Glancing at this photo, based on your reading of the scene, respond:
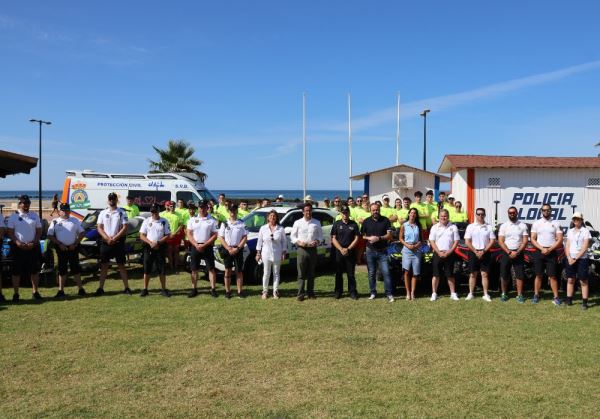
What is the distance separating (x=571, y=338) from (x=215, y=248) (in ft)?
21.5

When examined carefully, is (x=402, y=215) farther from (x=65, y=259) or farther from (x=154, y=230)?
(x=65, y=259)

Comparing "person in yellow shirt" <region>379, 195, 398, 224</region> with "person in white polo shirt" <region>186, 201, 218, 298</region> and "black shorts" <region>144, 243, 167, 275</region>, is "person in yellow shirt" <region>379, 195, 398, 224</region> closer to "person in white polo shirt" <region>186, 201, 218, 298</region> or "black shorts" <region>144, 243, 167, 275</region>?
"person in white polo shirt" <region>186, 201, 218, 298</region>

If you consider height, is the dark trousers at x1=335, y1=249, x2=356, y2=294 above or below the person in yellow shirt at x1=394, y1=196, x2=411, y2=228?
below

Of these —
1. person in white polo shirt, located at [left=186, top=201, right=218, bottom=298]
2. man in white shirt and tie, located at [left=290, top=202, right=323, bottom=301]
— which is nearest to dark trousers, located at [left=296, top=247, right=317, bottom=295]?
man in white shirt and tie, located at [left=290, top=202, right=323, bottom=301]

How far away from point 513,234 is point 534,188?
712cm

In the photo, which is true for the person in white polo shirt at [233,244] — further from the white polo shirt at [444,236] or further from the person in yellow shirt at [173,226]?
the white polo shirt at [444,236]

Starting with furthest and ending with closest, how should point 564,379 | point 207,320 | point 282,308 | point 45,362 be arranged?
point 282,308 → point 207,320 → point 45,362 → point 564,379

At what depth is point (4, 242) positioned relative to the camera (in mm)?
9531

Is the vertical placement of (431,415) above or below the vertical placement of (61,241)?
below

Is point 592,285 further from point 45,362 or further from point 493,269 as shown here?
point 45,362

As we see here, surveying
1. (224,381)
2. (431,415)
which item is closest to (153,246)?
(224,381)

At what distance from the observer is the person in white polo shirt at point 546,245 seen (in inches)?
333

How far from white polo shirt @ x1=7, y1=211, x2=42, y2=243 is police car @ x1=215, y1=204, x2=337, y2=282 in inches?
134

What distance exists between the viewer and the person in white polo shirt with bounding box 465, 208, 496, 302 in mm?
8828
